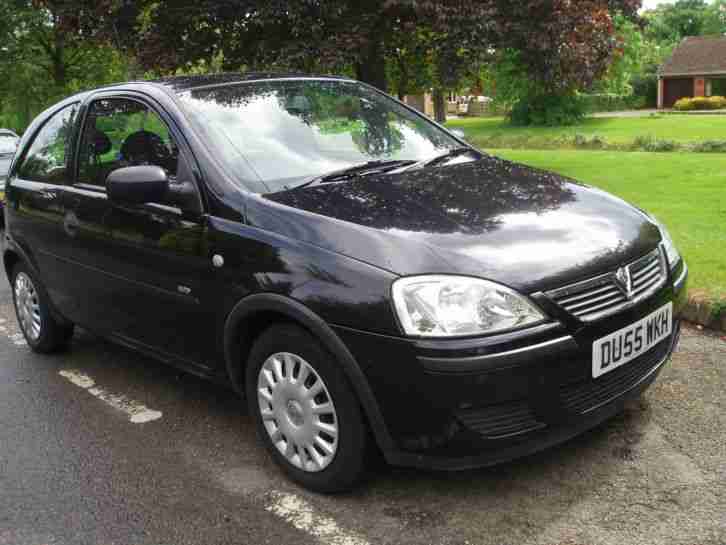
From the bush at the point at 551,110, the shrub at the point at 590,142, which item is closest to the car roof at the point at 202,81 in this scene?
the shrub at the point at 590,142

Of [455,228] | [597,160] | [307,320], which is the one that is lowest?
[597,160]

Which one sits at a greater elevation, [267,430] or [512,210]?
[512,210]

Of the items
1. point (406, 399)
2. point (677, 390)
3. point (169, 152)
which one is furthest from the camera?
point (677, 390)

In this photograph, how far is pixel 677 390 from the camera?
4.29 metres

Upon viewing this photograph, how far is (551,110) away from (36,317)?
3937cm

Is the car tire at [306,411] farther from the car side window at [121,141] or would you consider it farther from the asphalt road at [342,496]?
the car side window at [121,141]

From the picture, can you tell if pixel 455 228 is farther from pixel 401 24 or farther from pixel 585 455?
pixel 401 24

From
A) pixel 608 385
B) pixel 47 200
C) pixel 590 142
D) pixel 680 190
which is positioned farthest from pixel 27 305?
pixel 590 142

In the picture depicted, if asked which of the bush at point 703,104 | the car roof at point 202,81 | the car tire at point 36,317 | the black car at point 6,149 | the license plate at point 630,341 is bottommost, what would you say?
the bush at point 703,104

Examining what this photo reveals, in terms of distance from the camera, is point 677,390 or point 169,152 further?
point 677,390

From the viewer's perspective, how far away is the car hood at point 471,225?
303cm

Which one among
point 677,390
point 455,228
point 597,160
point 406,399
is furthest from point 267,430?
point 597,160

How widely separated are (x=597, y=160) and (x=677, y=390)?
12.3 metres

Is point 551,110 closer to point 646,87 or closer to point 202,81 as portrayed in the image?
point 646,87
